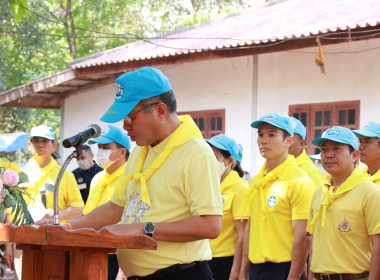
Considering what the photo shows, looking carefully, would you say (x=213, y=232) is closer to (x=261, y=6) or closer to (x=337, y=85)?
(x=337, y=85)

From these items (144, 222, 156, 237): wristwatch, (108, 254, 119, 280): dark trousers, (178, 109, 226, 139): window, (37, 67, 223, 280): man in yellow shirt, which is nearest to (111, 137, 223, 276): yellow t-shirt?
(37, 67, 223, 280): man in yellow shirt

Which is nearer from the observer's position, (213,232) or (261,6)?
(213,232)

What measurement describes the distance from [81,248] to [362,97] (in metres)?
7.64

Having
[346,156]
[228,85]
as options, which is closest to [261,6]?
[228,85]

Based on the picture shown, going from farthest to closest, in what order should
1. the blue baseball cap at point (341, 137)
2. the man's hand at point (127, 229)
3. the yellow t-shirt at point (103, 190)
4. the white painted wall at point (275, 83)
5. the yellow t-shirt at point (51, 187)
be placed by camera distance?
the white painted wall at point (275, 83) < the yellow t-shirt at point (51, 187) < the yellow t-shirt at point (103, 190) < the blue baseball cap at point (341, 137) < the man's hand at point (127, 229)

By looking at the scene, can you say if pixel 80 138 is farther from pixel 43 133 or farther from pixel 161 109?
pixel 43 133

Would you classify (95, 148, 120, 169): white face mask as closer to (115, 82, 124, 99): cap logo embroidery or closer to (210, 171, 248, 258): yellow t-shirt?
(210, 171, 248, 258): yellow t-shirt

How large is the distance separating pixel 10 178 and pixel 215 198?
1.56 metres

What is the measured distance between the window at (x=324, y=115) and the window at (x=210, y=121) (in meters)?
1.59

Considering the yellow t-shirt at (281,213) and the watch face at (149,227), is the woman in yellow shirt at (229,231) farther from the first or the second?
the watch face at (149,227)

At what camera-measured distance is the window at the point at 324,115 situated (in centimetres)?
1009

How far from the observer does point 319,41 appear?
9281 mm

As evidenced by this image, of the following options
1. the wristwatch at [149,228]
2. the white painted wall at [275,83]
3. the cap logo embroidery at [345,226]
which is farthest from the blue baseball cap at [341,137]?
the white painted wall at [275,83]

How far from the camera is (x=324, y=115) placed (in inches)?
415
